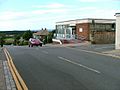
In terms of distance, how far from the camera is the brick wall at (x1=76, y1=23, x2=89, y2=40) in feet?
216

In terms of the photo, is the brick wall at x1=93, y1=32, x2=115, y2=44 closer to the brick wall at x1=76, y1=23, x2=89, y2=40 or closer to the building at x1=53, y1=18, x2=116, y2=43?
the building at x1=53, y1=18, x2=116, y2=43

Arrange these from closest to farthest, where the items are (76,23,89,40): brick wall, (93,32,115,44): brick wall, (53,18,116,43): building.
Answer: (93,32,115,44): brick wall
(53,18,116,43): building
(76,23,89,40): brick wall

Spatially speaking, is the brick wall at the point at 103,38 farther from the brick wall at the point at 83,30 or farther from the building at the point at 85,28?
the brick wall at the point at 83,30

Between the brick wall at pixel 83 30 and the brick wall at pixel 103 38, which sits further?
the brick wall at pixel 83 30

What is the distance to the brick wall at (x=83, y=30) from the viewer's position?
216 feet

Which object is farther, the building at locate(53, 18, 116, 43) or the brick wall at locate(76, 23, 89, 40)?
the brick wall at locate(76, 23, 89, 40)

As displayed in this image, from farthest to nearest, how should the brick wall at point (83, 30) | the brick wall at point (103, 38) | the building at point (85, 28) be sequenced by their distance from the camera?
the brick wall at point (83, 30)
the building at point (85, 28)
the brick wall at point (103, 38)

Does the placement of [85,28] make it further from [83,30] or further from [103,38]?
[103,38]

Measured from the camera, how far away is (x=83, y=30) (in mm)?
67688

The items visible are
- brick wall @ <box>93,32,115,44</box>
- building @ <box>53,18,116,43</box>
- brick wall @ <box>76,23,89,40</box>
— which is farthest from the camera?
brick wall @ <box>76,23,89,40</box>

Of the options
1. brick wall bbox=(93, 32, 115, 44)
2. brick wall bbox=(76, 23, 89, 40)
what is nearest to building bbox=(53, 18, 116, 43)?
brick wall bbox=(76, 23, 89, 40)

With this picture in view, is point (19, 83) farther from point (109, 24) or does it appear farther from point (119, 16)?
point (109, 24)

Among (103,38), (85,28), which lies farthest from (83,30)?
(103,38)

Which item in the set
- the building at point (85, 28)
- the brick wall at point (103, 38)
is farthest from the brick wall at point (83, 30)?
the brick wall at point (103, 38)
